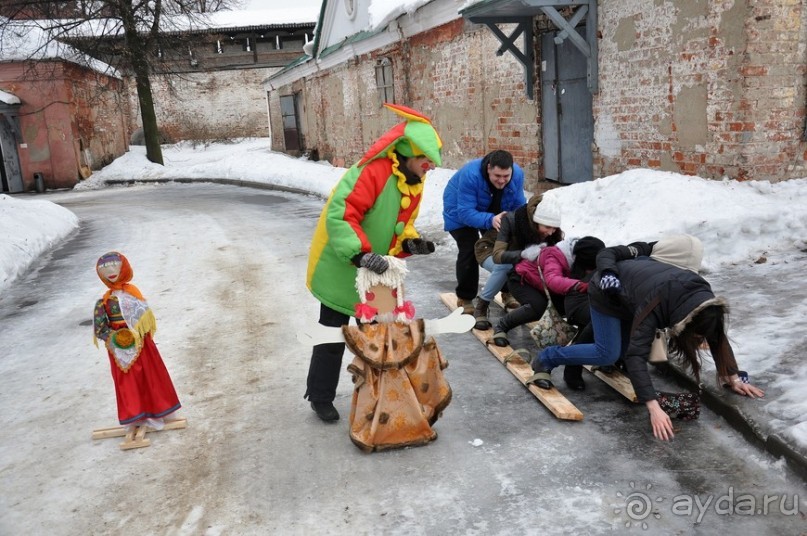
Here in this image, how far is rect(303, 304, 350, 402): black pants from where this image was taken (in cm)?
454

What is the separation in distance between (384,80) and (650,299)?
48.3ft

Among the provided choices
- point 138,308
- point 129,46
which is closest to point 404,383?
point 138,308

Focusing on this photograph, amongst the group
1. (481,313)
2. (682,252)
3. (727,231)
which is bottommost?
(481,313)

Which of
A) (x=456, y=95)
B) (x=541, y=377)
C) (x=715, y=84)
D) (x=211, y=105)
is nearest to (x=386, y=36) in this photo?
(x=456, y=95)

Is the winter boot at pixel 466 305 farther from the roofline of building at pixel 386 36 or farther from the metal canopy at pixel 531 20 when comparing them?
the roofline of building at pixel 386 36

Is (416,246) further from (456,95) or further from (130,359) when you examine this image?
(456,95)

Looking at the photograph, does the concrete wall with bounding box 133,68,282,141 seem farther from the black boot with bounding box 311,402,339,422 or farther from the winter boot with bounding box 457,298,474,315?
the black boot with bounding box 311,402,339,422

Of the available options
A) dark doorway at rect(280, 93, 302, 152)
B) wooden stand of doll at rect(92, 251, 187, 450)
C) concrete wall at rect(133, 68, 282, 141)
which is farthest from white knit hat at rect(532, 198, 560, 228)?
concrete wall at rect(133, 68, 282, 141)

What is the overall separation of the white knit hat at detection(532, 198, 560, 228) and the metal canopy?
14.3 feet

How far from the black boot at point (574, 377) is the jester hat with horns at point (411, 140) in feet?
5.61

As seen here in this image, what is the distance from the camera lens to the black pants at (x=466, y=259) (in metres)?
6.39

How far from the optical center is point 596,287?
4.31m

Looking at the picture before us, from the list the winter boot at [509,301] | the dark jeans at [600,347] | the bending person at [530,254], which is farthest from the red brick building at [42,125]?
the dark jeans at [600,347]

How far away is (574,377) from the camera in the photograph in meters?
4.83
